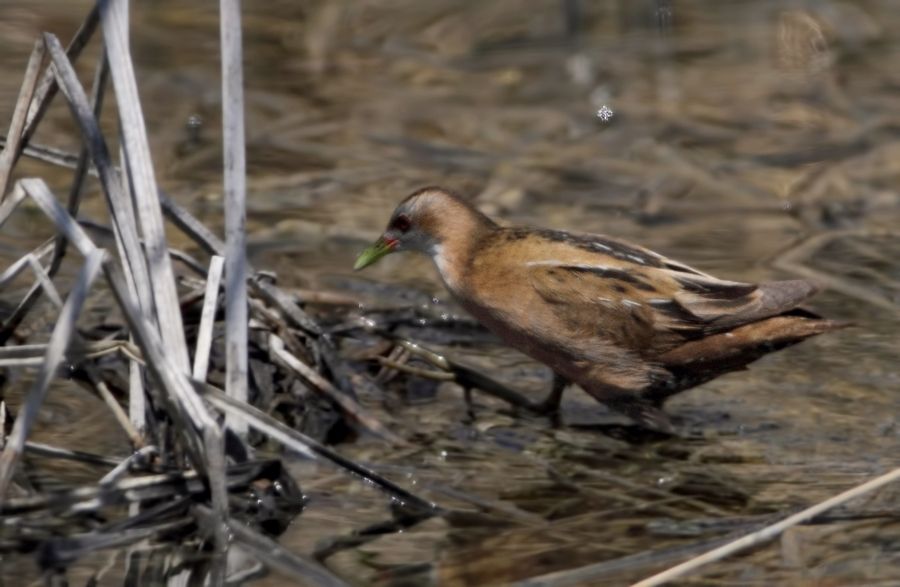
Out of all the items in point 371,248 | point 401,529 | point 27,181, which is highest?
point 27,181

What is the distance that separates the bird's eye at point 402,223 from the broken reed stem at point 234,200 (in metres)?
1.31

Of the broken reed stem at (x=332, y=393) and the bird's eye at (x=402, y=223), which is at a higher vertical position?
the bird's eye at (x=402, y=223)

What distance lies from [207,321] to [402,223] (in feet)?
4.35

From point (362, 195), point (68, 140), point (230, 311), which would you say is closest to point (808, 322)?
point (230, 311)

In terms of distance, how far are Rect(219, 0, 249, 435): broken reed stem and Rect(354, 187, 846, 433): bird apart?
1.13m

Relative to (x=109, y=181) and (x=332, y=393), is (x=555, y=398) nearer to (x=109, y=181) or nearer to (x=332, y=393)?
(x=332, y=393)

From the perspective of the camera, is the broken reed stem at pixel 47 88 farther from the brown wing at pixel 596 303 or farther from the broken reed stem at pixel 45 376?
the brown wing at pixel 596 303

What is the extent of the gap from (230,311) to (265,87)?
14.0 feet

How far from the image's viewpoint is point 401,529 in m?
4.41

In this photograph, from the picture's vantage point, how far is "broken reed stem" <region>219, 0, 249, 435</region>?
13.6ft

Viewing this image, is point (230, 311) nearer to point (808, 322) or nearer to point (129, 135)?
point (129, 135)

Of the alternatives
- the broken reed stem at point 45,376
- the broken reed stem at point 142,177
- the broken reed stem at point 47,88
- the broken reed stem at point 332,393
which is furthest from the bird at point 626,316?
the broken reed stem at point 45,376

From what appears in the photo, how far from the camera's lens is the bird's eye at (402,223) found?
555cm

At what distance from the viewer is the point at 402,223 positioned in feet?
18.2
